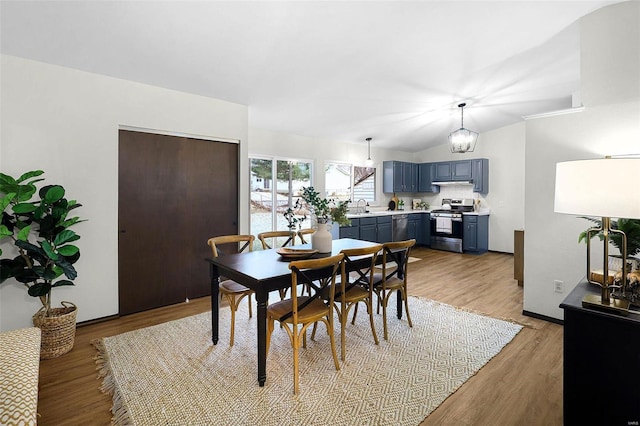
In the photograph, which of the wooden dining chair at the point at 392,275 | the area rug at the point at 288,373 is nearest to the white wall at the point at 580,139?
the area rug at the point at 288,373

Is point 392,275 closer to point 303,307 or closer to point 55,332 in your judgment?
point 303,307

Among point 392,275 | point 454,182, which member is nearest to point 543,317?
point 392,275

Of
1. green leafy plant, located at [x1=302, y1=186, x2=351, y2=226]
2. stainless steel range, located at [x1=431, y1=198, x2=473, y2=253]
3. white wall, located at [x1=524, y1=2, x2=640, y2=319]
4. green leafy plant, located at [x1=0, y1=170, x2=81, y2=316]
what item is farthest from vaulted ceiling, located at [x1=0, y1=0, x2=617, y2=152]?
stainless steel range, located at [x1=431, y1=198, x2=473, y2=253]

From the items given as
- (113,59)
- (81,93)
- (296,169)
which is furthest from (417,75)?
(81,93)

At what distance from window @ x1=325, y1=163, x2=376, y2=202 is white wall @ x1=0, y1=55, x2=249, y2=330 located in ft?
11.2

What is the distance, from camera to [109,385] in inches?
86.9

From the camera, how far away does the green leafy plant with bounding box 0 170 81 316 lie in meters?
2.53

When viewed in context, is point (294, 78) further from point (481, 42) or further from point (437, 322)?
point (437, 322)

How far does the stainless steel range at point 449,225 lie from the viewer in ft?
22.6

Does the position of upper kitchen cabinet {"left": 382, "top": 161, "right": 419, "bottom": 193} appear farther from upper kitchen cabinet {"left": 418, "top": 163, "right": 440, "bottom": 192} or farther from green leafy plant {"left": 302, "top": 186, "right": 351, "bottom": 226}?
green leafy plant {"left": 302, "top": 186, "right": 351, "bottom": 226}

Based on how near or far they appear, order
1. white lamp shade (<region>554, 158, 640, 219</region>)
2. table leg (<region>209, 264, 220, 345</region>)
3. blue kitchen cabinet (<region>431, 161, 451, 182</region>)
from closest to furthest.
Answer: white lamp shade (<region>554, 158, 640, 219</region>), table leg (<region>209, 264, 220, 345</region>), blue kitchen cabinet (<region>431, 161, 451, 182</region>)

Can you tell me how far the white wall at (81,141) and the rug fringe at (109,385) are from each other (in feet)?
2.22

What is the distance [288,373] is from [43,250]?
2.21m

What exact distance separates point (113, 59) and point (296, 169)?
10.9 ft
